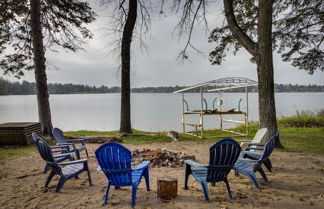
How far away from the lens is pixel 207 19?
9.96 m

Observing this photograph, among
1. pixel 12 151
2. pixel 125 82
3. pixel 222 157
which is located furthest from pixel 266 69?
pixel 12 151

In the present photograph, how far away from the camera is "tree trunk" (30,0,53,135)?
9164mm

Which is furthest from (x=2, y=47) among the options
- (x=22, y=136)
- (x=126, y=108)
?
(x=126, y=108)

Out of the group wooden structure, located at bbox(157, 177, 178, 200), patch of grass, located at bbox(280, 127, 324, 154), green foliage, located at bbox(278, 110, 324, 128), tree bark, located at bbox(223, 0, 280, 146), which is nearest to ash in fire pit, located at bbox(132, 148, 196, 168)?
wooden structure, located at bbox(157, 177, 178, 200)

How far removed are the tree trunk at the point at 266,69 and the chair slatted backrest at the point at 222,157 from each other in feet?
13.1

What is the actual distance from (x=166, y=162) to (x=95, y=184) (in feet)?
5.68

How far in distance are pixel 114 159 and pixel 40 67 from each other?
786cm

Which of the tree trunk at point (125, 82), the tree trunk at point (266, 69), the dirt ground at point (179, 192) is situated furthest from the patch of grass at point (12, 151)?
the tree trunk at point (266, 69)

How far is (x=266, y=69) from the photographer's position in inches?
266

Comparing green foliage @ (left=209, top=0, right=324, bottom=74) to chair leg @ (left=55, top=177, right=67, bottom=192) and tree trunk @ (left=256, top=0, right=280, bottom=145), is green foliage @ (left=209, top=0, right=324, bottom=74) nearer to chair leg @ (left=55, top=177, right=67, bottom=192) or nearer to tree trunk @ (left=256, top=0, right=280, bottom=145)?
tree trunk @ (left=256, top=0, right=280, bottom=145)

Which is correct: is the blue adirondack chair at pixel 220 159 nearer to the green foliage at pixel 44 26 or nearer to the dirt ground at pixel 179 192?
the dirt ground at pixel 179 192

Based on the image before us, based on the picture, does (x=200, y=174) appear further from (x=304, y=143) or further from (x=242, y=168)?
(x=304, y=143)

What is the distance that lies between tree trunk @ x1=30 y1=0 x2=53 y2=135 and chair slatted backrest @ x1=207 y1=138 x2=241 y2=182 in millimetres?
8242

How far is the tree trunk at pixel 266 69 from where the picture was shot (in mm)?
6664
